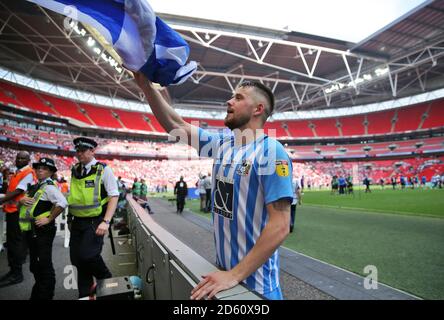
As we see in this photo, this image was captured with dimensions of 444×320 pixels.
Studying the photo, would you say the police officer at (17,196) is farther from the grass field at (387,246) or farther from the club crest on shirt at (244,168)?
the grass field at (387,246)

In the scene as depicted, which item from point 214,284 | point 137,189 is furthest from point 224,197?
point 137,189

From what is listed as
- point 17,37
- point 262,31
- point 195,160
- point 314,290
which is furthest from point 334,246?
point 195,160

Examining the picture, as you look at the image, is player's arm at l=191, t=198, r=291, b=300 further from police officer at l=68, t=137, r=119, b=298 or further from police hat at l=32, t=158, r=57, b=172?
police hat at l=32, t=158, r=57, b=172

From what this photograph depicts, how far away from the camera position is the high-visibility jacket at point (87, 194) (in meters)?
3.27

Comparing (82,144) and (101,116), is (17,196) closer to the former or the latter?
(82,144)

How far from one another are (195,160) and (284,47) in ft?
78.0

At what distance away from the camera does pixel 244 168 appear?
4.81 ft

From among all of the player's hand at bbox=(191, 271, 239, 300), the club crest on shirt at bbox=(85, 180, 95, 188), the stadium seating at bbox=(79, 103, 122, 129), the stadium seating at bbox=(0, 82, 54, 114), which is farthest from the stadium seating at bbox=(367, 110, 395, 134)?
the player's hand at bbox=(191, 271, 239, 300)

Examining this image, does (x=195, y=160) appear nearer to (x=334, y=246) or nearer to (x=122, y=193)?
(x=122, y=193)

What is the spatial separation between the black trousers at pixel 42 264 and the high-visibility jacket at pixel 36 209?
0.17m

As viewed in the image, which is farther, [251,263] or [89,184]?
[89,184]

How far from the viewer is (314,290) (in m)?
3.25

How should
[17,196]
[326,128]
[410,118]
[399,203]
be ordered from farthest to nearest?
1. [326,128]
2. [410,118]
3. [399,203]
4. [17,196]

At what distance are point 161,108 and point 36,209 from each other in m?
2.88
